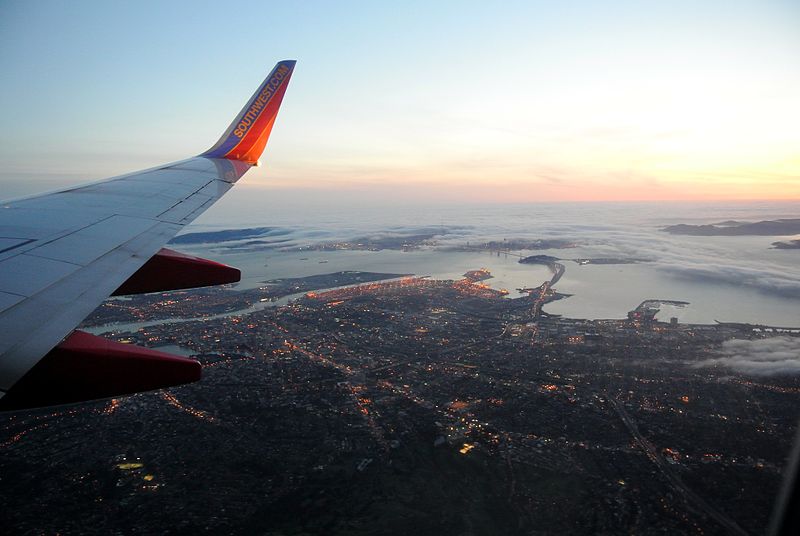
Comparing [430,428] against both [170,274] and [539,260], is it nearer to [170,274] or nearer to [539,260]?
[170,274]

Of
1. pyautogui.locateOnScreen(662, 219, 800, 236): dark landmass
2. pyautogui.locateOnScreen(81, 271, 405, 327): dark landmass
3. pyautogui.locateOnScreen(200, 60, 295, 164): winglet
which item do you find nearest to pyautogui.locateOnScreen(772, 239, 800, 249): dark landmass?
pyautogui.locateOnScreen(662, 219, 800, 236): dark landmass

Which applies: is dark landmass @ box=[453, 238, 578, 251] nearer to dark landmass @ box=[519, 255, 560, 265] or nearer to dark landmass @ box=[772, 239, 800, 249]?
dark landmass @ box=[519, 255, 560, 265]

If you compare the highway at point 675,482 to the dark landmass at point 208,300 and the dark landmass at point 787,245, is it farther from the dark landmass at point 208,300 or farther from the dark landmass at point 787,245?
the dark landmass at point 787,245

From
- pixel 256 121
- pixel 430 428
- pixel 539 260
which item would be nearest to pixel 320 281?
pixel 539 260

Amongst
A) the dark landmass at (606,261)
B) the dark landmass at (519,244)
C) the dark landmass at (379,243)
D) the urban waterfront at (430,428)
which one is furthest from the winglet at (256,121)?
the dark landmass at (519,244)

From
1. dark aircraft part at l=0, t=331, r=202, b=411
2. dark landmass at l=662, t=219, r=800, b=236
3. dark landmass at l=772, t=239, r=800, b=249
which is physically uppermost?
dark landmass at l=662, t=219, r=800, b=236

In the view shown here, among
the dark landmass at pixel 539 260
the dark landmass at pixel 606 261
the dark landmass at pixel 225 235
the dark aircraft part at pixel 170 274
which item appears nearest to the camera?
the dark aircraft part at pixel 170 274
